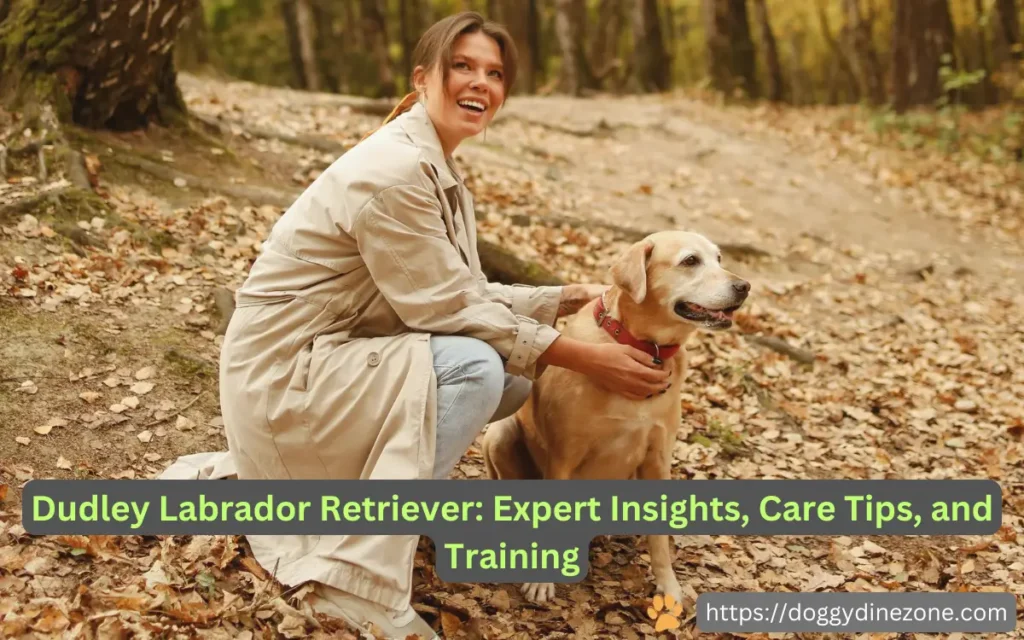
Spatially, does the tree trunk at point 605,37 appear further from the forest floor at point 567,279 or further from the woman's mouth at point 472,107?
the woman's mouth at point 472,107

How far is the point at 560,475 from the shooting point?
3861 millimetres

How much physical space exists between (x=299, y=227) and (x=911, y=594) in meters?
3.03

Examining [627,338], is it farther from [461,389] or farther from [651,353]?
[461,389]

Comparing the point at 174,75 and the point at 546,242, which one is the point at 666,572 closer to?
the point at 546,242

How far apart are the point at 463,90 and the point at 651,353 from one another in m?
1.39

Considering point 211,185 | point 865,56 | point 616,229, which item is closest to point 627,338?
point 211,185

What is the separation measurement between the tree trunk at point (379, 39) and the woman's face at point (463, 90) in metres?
12.9

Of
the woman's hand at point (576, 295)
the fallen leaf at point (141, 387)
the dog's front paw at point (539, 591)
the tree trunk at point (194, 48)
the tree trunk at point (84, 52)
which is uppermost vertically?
the tree trunk at point (194, 48)

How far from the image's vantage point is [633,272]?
3.72 m

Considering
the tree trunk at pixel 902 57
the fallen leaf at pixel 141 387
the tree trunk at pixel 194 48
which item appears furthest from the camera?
the tree trunk at pixel 902 57

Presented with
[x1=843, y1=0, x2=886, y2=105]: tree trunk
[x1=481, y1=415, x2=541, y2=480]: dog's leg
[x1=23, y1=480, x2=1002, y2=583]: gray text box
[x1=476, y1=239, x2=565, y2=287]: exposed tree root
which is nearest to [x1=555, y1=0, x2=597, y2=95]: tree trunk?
[x1=843, y1=0, x2=886, y2=105]: tree trunk

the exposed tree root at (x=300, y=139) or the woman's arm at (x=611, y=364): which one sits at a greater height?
the exposed tree root at (x=300, y=139)

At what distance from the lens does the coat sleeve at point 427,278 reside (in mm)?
3250

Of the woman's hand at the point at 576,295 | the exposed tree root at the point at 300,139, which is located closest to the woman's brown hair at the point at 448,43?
the woman's hand at the point at 576,295
